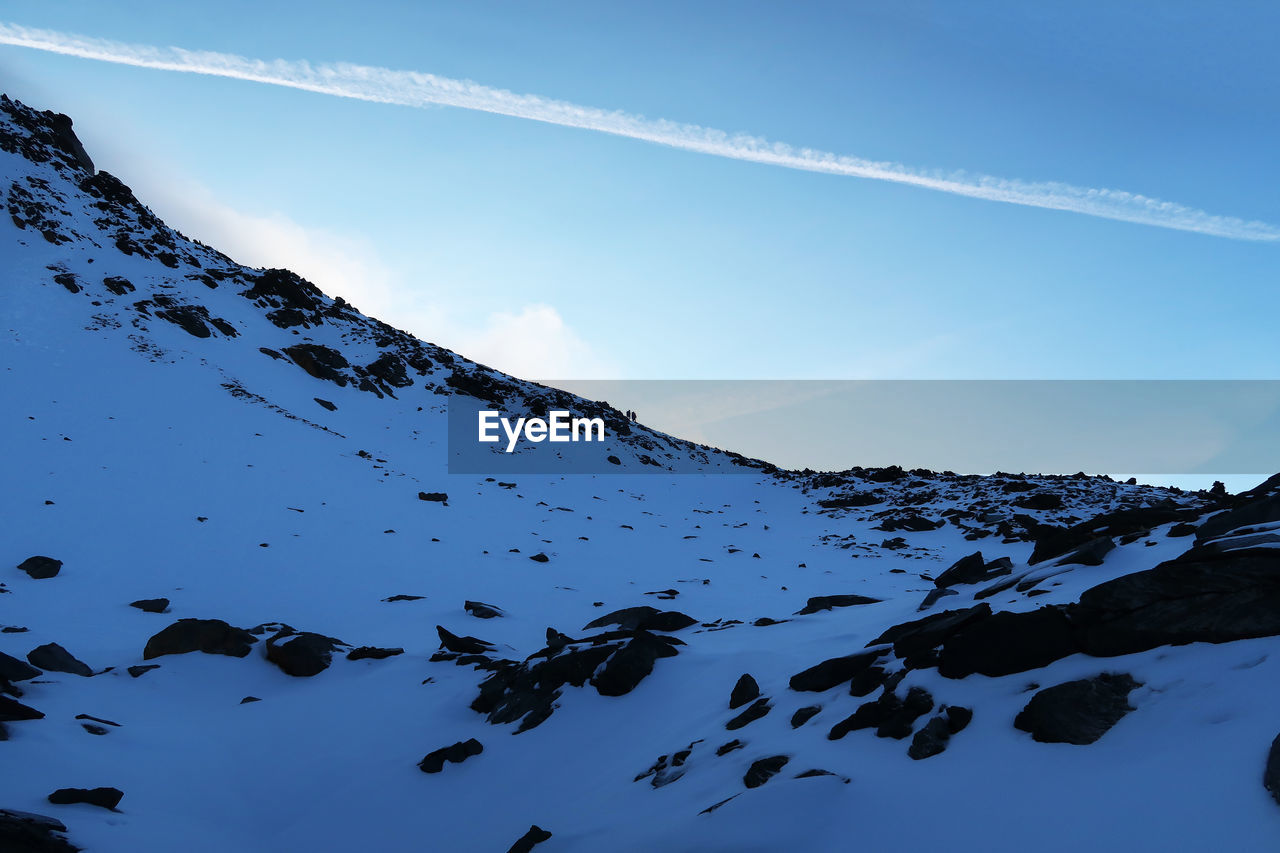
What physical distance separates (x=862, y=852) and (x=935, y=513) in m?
34.7

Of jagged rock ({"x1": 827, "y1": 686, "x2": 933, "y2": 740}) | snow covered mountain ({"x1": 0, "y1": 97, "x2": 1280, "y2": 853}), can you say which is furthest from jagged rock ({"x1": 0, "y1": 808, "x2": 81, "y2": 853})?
jagged rock ({"x1": 827, "y1": 686, "x2": 933, "y2": 740})

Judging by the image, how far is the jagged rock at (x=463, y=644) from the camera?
14055mm

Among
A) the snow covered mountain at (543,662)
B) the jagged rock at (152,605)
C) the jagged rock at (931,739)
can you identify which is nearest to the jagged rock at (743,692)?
the snow covered mountain at (543,662)

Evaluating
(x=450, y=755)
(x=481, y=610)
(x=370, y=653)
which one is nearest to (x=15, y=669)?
(x=370, y=653)

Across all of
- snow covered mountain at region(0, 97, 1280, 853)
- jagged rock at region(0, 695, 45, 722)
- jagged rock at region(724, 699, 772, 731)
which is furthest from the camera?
jagged rock at region(0, 695, 45, 722)

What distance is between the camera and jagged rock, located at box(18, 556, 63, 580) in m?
15.4

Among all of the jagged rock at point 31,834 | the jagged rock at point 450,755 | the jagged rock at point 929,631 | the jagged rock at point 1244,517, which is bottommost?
the jagged rock at point 450,755

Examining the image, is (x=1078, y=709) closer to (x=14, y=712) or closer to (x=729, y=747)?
(x=729, y=747)

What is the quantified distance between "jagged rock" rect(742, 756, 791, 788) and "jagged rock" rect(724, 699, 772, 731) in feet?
5.00

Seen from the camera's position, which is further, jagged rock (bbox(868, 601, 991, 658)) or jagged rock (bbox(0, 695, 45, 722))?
jagged rock (bbox(0, 695, 45, 722))

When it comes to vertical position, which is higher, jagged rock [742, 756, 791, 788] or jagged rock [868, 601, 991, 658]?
jagged rock [868, 601, 991, 658]

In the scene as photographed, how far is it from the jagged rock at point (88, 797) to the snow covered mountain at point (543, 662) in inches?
1.0

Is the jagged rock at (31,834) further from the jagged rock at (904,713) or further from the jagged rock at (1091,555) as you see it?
the jagged rock at (1091,555)

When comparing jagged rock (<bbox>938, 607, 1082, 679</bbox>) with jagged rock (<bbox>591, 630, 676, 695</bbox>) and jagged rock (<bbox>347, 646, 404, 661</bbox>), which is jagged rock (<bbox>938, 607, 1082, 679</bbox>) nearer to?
jagged rock (<bbox>591, 630, 676, 695</bbox>)
